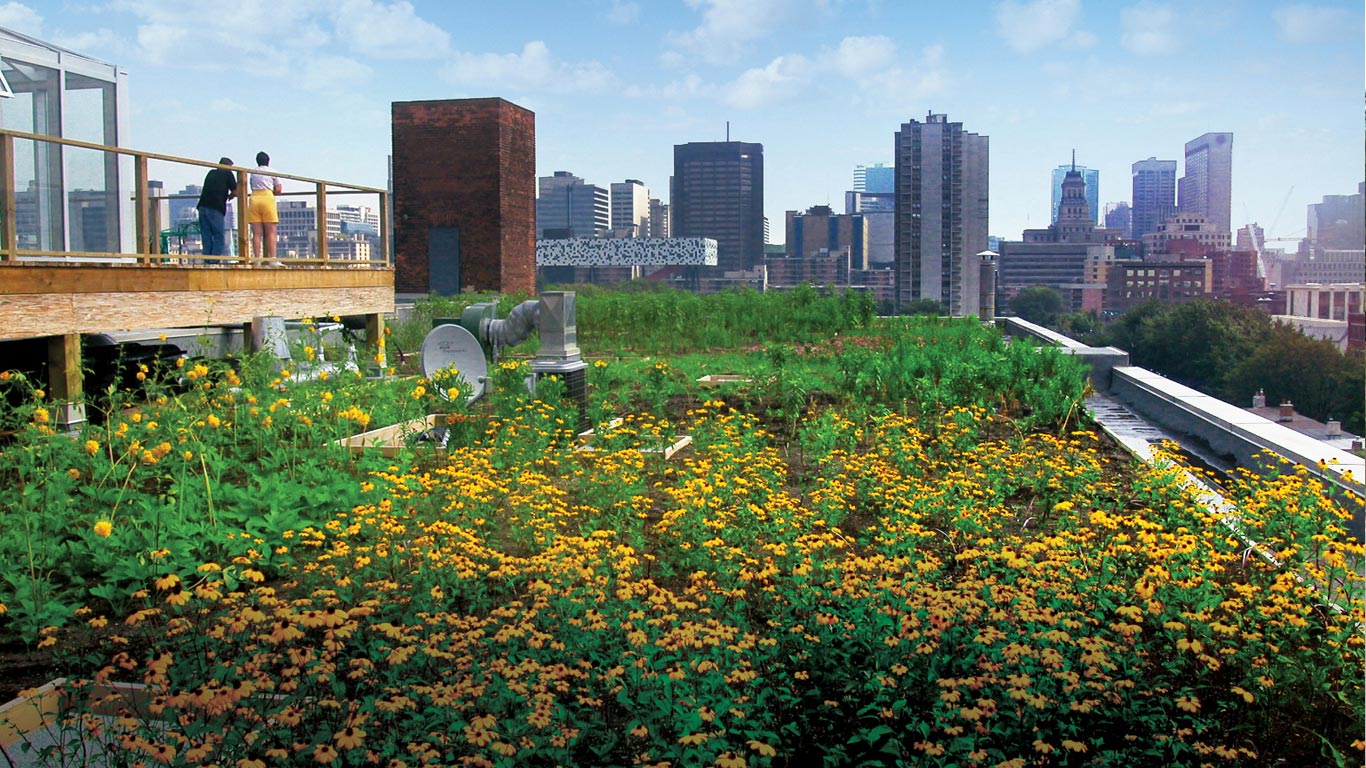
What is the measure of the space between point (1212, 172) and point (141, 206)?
885 centimetres

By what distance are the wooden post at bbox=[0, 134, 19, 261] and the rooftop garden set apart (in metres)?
1.78

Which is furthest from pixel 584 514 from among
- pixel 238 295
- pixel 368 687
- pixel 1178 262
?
pixel 1178 262

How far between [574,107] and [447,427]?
22.4 meters

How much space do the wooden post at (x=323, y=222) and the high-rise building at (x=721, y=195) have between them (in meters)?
104

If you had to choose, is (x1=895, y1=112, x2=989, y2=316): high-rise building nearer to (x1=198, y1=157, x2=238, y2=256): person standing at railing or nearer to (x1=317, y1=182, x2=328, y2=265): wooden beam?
(x1=317, y1=182, x2=328, y2=265): wooden beam

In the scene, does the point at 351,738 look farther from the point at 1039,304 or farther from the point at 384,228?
the point at 1039,304

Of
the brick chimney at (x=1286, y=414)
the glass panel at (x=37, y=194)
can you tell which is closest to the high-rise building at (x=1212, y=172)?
the brick chimney at (x=1286, y=414)

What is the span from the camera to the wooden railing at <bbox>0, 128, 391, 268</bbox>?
8766mm

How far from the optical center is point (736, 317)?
19.0 metres

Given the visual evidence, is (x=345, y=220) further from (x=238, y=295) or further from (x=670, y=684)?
(x=670, y=684)

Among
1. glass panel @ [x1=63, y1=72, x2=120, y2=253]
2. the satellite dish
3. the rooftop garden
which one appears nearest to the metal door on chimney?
glass panel @ [x1=63, y1=72, x2=120, y2=253]

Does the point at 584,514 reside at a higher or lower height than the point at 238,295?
lower

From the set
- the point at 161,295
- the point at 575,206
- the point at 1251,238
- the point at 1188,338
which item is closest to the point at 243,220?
the point at 161,295

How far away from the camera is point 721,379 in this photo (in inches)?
508
